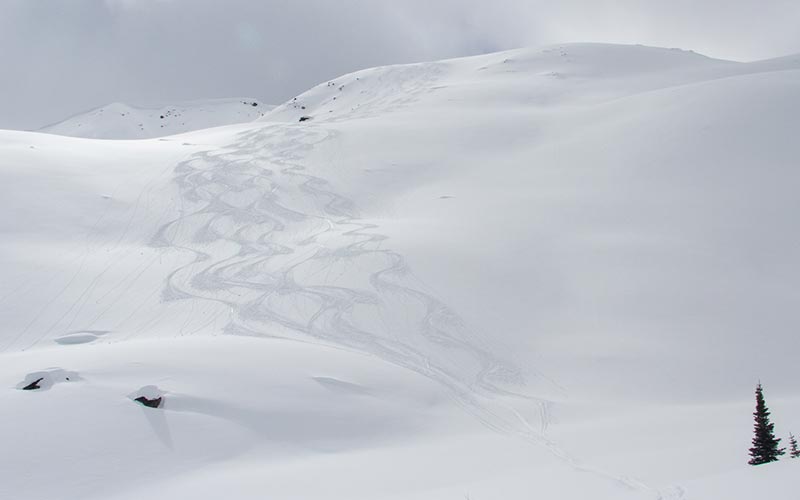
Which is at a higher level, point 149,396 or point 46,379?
point 46,379

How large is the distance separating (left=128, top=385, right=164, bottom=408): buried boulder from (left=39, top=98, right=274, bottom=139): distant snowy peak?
11580cm

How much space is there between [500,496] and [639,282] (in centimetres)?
1318

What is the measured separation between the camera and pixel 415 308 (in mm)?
19062

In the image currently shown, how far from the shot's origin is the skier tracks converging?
15953mm

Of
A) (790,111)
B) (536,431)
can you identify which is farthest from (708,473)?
(790,111)

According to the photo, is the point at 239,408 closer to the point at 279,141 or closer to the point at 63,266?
the point at 63,266

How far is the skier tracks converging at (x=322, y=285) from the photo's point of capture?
15953 millimetres

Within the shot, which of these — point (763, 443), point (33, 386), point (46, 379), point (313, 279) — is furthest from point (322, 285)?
point (763, 443)

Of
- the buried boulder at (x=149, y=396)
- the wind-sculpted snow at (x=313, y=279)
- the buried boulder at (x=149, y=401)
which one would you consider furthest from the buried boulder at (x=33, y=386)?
the wind-sculpted snow at (x=313, y=279)

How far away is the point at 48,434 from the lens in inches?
417

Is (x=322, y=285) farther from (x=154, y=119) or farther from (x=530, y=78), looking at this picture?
(x=154, y=119)

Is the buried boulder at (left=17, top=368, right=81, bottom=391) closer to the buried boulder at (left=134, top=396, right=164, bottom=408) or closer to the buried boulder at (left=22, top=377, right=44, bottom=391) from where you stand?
the buried boulder at (left=22, top=377, right=44, bottom=391)

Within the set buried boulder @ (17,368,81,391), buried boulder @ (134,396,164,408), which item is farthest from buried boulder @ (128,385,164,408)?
buried boulder @ (17,368,81,391)

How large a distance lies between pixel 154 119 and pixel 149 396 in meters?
134
